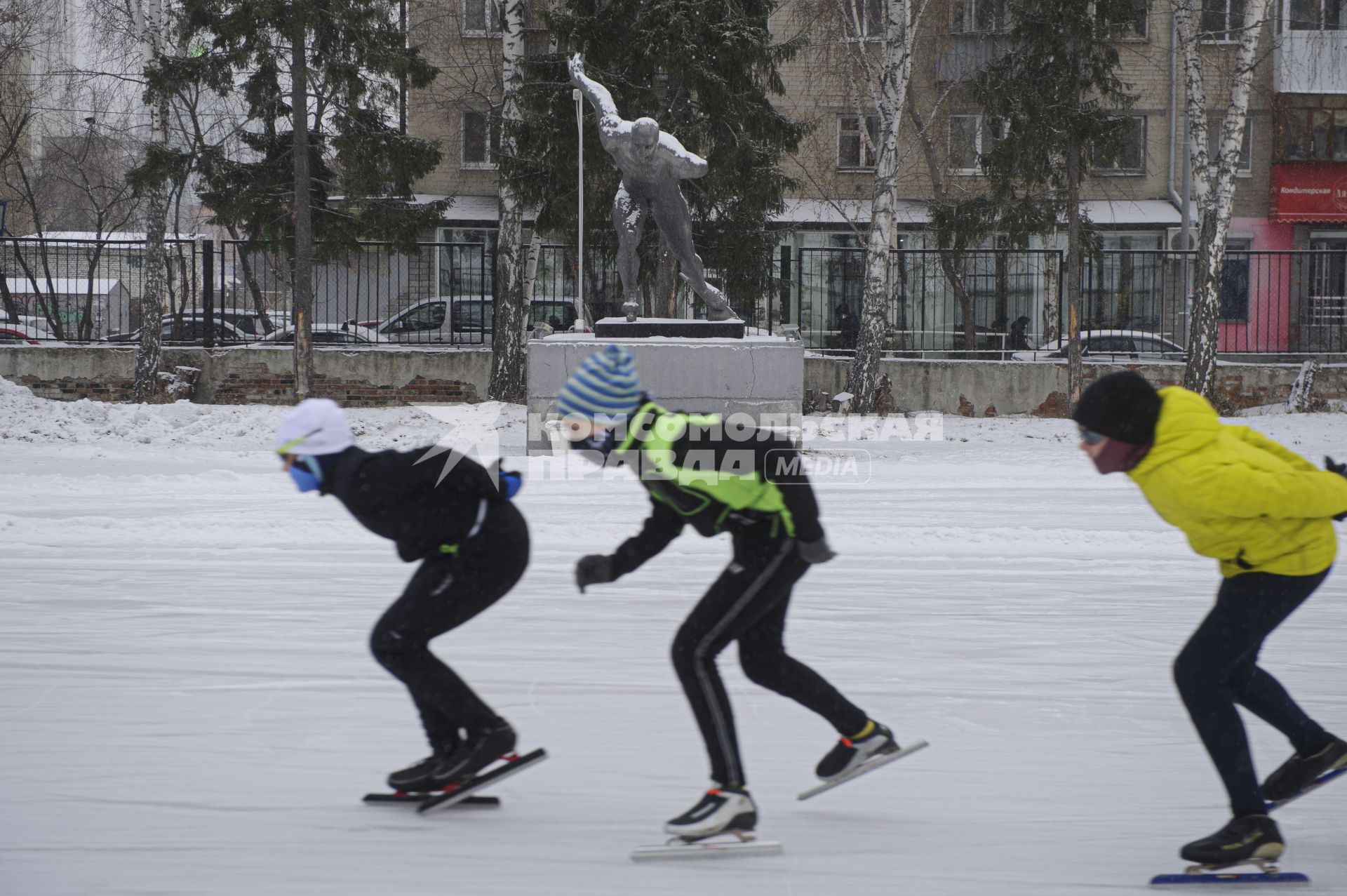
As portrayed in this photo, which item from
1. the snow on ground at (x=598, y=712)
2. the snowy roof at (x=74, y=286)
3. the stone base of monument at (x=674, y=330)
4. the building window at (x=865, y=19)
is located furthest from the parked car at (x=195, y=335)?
the building window at (x=865, y=19)

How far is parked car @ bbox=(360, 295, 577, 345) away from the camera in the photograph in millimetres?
18625

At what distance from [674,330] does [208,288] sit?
7.50 m

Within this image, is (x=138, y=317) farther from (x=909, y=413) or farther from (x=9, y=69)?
(x=909, y=413)

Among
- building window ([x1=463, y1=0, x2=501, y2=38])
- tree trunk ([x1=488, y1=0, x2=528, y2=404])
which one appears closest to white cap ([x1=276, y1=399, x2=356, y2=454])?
tree trunk ([x1=488, y1=0, x2=528, y2=404])

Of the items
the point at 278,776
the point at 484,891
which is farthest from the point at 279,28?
the point at 484,891

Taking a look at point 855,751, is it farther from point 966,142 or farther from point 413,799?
point 966,142

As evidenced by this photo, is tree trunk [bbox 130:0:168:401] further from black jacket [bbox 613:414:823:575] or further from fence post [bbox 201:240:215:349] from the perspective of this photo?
black jacket [bbox 613:414:823:575]

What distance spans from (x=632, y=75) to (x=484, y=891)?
15730 millimetres

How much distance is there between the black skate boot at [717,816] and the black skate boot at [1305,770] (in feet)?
5.16

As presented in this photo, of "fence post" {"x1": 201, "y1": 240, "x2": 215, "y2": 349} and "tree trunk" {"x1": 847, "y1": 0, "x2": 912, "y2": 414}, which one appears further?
"fence post" {"x1": 201, "y1": 240, "x2": 215, "y2": 349}

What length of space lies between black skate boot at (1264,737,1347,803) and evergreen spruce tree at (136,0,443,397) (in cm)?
1399

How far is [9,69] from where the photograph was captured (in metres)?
26.5

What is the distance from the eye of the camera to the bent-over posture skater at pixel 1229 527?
3.51 m

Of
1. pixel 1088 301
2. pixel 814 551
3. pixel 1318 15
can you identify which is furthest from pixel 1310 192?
pixel 814 551
